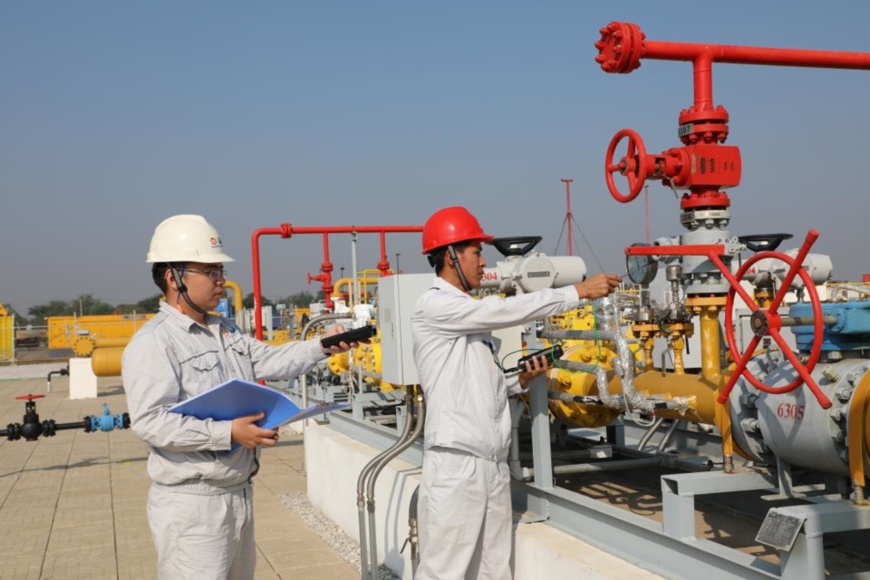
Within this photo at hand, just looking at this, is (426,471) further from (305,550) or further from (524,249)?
(305,550)

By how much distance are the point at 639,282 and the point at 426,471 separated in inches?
55.0

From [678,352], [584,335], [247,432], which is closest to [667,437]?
[678,352]

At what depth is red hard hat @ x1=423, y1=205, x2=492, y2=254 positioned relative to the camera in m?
3.72

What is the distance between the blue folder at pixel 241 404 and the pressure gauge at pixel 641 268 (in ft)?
5.97

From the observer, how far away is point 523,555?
384 cm

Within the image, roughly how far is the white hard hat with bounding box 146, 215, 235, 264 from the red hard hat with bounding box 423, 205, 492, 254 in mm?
945

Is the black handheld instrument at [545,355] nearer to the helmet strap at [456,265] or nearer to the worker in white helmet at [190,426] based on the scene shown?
the helmet strap at [456,265]

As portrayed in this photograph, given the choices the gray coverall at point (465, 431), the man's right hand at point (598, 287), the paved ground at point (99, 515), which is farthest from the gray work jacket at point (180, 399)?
the paved ground at point (99, 515)

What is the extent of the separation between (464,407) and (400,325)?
1869 millimetres

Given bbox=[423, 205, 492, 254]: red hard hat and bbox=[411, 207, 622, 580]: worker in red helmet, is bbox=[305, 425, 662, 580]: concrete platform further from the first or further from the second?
bbox=[423, 205, 492, 254]: red hard hat

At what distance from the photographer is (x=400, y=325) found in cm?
536

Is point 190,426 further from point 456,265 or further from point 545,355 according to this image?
point 545,355

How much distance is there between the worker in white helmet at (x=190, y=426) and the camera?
292cm

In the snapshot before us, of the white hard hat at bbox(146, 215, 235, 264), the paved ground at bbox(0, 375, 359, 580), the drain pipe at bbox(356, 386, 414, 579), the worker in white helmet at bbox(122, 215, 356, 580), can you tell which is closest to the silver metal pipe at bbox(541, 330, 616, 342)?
the drain pipe at bbox(356, 386, 414, 579)
